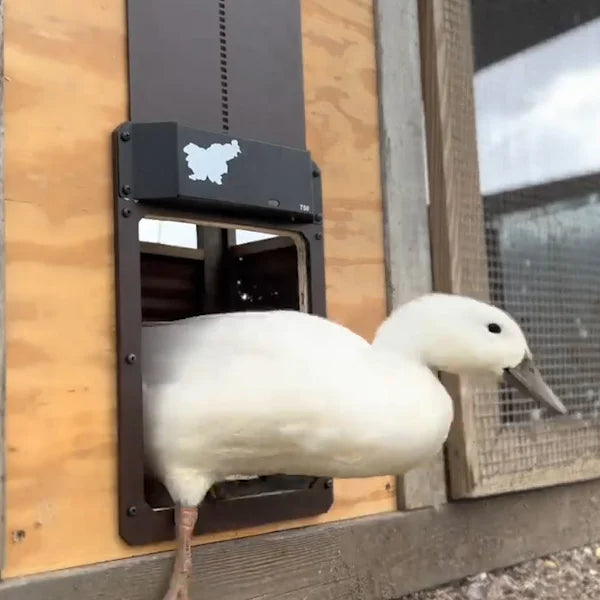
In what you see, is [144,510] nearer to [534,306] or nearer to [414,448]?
[414,448]

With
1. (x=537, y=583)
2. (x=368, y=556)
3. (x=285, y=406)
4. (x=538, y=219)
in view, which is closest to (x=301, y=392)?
(x=285, y=406)

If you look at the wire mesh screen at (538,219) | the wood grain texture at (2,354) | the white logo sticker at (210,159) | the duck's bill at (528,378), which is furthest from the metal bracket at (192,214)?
the wire mesh screen at (538,219)

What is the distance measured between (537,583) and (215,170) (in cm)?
105

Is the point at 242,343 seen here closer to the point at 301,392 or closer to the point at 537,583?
the point at 301,392

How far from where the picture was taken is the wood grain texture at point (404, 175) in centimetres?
164

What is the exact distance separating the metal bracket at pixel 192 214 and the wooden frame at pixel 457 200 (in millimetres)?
345

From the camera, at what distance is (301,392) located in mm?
1123

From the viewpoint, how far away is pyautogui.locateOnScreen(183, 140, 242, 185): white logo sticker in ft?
4.15

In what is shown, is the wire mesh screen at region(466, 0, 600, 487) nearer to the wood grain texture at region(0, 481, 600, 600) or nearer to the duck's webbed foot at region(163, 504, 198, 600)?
the wood grain texture at region(0, 481, 600, 600)

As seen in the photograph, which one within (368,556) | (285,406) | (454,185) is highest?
(454,185)

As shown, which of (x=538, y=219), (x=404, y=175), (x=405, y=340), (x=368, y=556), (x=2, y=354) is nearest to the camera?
(x=2, y=354)

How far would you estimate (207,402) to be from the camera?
3.78 feet

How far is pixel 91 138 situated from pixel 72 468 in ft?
1.48

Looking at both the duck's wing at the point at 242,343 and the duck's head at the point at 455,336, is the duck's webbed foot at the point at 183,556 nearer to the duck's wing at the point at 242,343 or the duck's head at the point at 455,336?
the duck's wing at the point at 242,343
